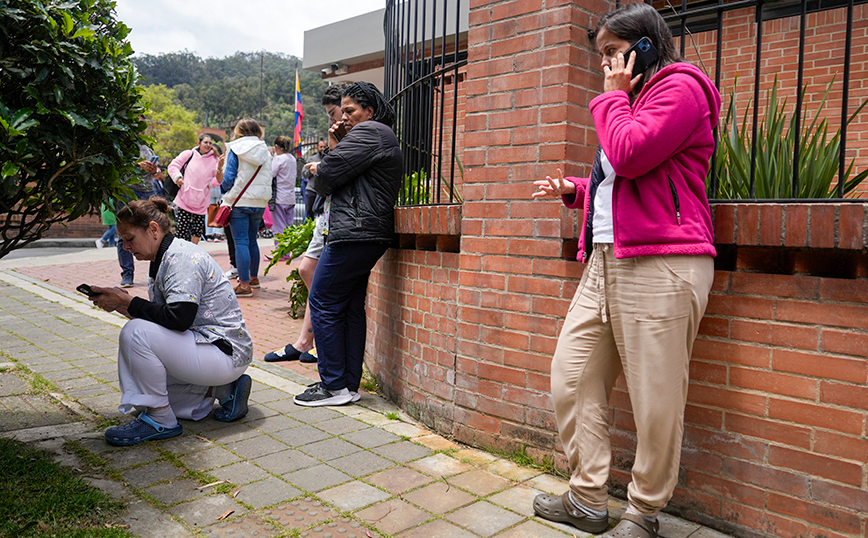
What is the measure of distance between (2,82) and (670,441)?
115 inches

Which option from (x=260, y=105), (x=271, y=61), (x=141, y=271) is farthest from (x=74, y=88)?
(x=271, y=61)

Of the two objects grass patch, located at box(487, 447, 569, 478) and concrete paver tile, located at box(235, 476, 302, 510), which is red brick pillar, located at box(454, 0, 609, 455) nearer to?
grass patch, located at box(487, 447, 569, 478)

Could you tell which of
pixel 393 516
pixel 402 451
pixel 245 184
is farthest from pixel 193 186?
pixel 393 516

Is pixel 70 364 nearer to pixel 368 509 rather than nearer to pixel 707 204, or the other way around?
pixel 368 509

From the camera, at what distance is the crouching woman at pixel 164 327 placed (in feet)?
11.7

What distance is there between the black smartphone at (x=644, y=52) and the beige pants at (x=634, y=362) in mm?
677

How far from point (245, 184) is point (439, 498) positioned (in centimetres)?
563

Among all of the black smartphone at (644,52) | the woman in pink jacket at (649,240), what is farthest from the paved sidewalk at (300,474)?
the black smartphone at (644,52)

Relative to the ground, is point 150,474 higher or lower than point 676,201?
lower

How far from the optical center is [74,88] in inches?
108

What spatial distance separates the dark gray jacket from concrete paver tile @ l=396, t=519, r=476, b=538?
1.91 meters

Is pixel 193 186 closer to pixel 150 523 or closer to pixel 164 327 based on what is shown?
pixel 164 327

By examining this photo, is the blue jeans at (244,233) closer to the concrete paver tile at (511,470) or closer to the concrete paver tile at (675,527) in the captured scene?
the concrete paver tile at (511,470)

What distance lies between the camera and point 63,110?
2.71 meters
